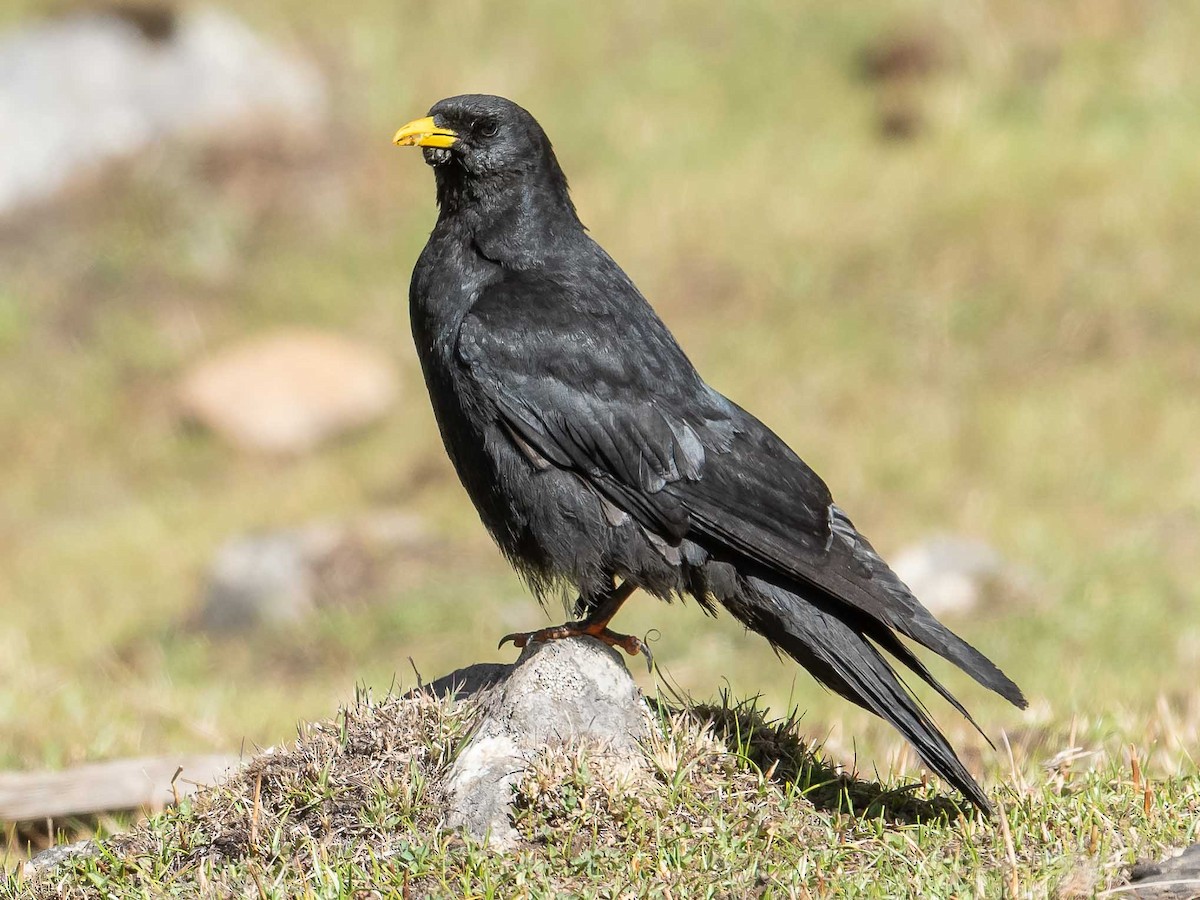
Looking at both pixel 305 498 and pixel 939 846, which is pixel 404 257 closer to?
pixel 305 498

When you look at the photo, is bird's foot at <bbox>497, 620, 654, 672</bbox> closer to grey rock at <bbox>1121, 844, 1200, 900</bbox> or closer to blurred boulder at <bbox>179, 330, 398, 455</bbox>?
grey rock at <bbox>1121, 844, 1200, 900</bbox>

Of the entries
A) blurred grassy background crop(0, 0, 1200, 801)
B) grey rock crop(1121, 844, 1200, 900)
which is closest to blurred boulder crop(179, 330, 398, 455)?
blurred grassy background crop(0, 0, 1200, 801)

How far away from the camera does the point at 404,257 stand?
1441 centimetres

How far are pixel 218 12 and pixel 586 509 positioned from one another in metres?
12.3

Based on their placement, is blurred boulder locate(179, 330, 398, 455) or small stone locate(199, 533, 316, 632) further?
blurred boulder locate(179, 330, 398, 455)

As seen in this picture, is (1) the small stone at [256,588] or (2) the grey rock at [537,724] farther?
(1) the small stone at [256,588]

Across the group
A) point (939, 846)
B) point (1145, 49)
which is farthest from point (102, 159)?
point (939, 846)

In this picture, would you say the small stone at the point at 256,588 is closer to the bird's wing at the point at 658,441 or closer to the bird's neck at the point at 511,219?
the bird's neck at the point at 511,219

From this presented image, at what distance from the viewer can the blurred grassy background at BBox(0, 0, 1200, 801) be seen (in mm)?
9602

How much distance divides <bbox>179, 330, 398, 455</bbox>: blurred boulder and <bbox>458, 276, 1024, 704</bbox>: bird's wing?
790 cm

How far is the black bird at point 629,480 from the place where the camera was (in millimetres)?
4805

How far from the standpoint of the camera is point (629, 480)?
4.95 m

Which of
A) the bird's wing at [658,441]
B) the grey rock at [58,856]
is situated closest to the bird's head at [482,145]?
the bird's wing at [658,441]

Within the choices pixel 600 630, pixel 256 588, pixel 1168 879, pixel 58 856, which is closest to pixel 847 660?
pixel 600 630
